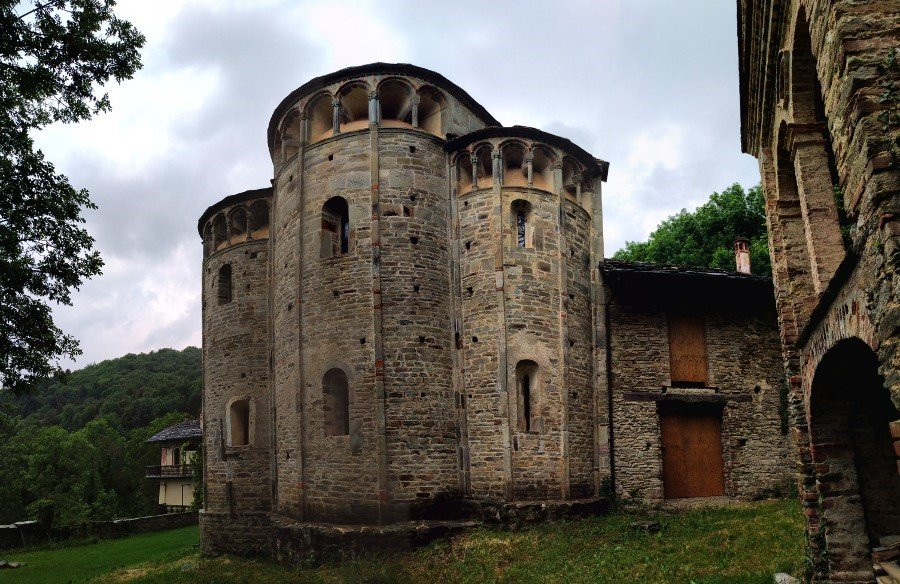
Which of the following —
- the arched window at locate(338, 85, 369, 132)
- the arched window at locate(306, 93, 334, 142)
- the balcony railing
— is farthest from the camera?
the balcony railing

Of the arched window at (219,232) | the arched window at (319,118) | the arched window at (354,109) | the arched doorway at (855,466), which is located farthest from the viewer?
the arched window at (219,232)

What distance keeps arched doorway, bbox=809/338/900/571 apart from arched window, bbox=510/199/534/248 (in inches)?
346

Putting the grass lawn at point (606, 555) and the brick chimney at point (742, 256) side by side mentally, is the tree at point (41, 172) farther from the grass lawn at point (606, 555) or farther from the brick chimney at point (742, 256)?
the brick chimney at point (742, 256)

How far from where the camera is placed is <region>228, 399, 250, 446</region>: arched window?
18406mm

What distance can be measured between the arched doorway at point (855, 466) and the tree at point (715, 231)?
18.8m

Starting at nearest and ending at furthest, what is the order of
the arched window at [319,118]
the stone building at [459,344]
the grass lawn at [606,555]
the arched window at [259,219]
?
the grass lawn at [606,555] < the stone building at [459,344] < the arched window at [319,118] < the arched window at [259,219]

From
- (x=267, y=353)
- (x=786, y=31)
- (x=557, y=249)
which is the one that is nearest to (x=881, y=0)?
(x=786, y=31)

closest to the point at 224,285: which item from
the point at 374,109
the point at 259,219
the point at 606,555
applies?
the point at 259,219

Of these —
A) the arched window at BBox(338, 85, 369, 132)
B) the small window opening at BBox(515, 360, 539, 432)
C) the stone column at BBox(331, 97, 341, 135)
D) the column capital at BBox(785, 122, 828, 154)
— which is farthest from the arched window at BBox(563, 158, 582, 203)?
the column capital at BBox(785, 122, 828, 154)

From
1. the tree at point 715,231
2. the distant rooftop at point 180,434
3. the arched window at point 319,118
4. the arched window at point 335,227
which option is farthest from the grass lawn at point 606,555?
the distant rooftop at point 180,434

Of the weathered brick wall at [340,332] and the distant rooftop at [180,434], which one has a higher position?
the weathered brick wall at [340,332]

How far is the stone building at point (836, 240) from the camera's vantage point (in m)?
4.24

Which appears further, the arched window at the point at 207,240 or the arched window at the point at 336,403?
the arched window at the point at 207,240

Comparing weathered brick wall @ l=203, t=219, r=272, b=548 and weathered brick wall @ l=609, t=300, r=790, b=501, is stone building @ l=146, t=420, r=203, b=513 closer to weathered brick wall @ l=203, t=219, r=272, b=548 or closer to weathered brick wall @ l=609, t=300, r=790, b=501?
weathered brick wall @ l=203, t=219, r=272, b=548
